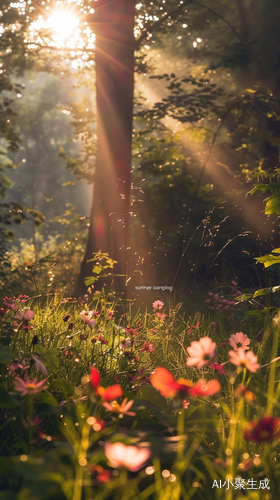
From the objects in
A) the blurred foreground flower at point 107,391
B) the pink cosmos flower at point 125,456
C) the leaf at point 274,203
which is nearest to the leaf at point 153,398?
the blurred foreground flower at point 107,391

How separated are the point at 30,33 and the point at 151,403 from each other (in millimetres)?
10233

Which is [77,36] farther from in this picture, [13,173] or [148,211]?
[13,173]

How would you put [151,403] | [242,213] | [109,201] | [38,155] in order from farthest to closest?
[38,155], [242,213], [109,201], [151,403]

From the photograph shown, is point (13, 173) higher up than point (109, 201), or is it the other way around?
point (13, 173)

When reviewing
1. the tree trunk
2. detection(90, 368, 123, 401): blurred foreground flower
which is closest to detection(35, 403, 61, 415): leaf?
detection(90, 368, 123, 401): blurred foreground flower

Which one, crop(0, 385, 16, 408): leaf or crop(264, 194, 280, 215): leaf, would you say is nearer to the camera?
crop(0, 385, 16, 408): leaf

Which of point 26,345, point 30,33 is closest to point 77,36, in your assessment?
point 30,33

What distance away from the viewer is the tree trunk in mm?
6941

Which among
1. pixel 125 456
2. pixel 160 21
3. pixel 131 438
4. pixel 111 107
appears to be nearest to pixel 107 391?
pixel 131 438

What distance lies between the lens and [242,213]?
27.2 feet

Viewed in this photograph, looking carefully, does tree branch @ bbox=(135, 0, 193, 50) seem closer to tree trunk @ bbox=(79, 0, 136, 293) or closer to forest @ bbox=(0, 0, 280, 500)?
forest @ bbox=(0, 0, 280, 500)

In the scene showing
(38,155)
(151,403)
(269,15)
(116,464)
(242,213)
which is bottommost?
(116,464)

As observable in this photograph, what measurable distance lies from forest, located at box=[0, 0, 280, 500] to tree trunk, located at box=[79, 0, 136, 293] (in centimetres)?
3

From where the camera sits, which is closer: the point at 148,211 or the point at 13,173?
the point at 148,211
